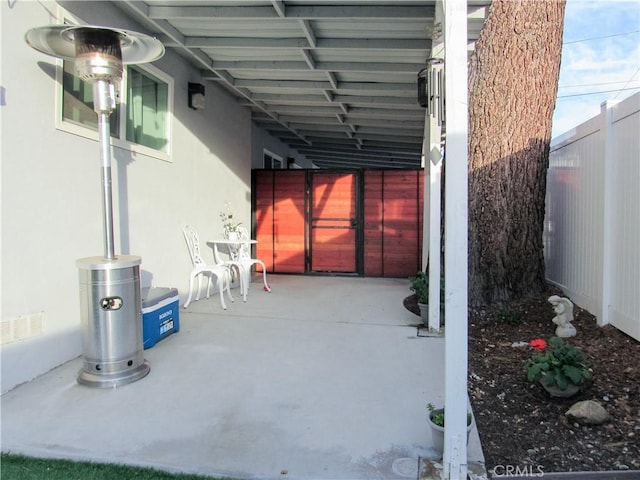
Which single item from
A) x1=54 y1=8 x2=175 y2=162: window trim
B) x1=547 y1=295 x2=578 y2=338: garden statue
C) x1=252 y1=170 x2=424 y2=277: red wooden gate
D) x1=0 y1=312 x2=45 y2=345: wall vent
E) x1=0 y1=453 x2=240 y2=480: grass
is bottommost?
x1=0 y1=453 x2=240 y2=480: grass

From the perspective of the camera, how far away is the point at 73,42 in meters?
3.08

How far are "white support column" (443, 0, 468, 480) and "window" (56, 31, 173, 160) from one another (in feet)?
7.87

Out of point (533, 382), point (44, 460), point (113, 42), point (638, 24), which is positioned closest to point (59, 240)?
point (113, 42)

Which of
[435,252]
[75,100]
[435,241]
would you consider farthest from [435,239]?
[75,100]

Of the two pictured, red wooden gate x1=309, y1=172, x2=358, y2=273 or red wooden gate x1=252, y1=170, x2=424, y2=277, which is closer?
red wooden gate x1=252, y1=170, x2=424, y2=277

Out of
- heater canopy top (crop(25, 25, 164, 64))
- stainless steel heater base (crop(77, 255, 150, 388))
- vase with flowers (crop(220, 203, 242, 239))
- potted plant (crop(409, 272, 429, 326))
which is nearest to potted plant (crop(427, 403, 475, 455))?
stainless steel heater base (crop(77, 255, 150, 388))

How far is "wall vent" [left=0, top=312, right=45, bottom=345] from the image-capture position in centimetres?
294

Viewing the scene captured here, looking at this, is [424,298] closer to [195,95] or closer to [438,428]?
[438,428]

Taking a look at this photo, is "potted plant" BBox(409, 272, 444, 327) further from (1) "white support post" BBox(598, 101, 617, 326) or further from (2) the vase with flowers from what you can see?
(2) the vase with flowers

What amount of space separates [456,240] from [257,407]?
166 cm

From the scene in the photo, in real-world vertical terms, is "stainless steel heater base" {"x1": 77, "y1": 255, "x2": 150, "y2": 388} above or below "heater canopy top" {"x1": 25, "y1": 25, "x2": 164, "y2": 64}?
below

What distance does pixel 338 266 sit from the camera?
838 cm

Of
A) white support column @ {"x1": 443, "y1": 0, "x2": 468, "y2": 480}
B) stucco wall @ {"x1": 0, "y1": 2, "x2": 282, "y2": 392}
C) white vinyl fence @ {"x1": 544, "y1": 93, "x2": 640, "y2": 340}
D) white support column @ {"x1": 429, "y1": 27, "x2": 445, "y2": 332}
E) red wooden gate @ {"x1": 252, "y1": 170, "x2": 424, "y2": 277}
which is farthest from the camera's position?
red wooden gate @ {"x1": 252, "y1": 170, "x2": 424, "y2": 277}

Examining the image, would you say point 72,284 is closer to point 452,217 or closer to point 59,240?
point 59,240
